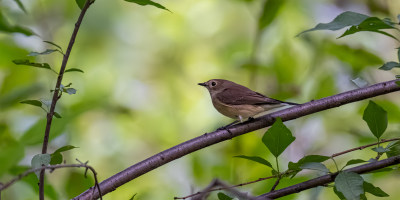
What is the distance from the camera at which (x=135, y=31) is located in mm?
4992

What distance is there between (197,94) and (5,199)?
2117 millimetres

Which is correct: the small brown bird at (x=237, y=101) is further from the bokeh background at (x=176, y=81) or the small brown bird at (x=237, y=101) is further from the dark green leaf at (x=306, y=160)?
the dark green leaf at (x=306, y=160)

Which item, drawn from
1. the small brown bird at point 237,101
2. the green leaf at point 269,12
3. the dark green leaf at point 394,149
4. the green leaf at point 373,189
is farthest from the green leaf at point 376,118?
the small brown bird at point 237,101

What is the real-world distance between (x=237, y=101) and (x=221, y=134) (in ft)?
5.60

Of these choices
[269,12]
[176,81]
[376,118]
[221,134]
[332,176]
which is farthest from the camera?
[176,81]

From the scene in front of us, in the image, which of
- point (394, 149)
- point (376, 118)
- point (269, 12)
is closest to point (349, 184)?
point (394, 149)

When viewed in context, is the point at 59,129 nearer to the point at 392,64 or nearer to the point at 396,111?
the point at 392,64

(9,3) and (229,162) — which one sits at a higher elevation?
(9,3)

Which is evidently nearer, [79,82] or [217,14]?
[79,82]

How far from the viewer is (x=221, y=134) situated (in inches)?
74.7

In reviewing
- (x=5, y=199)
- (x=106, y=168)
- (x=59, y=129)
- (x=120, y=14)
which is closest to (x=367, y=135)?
(x=59, y=129)

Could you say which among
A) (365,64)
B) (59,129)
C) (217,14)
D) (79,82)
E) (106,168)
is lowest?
(59,129)

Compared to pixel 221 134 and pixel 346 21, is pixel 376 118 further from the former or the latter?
pixel 221 134

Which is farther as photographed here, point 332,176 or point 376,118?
point 376,118
